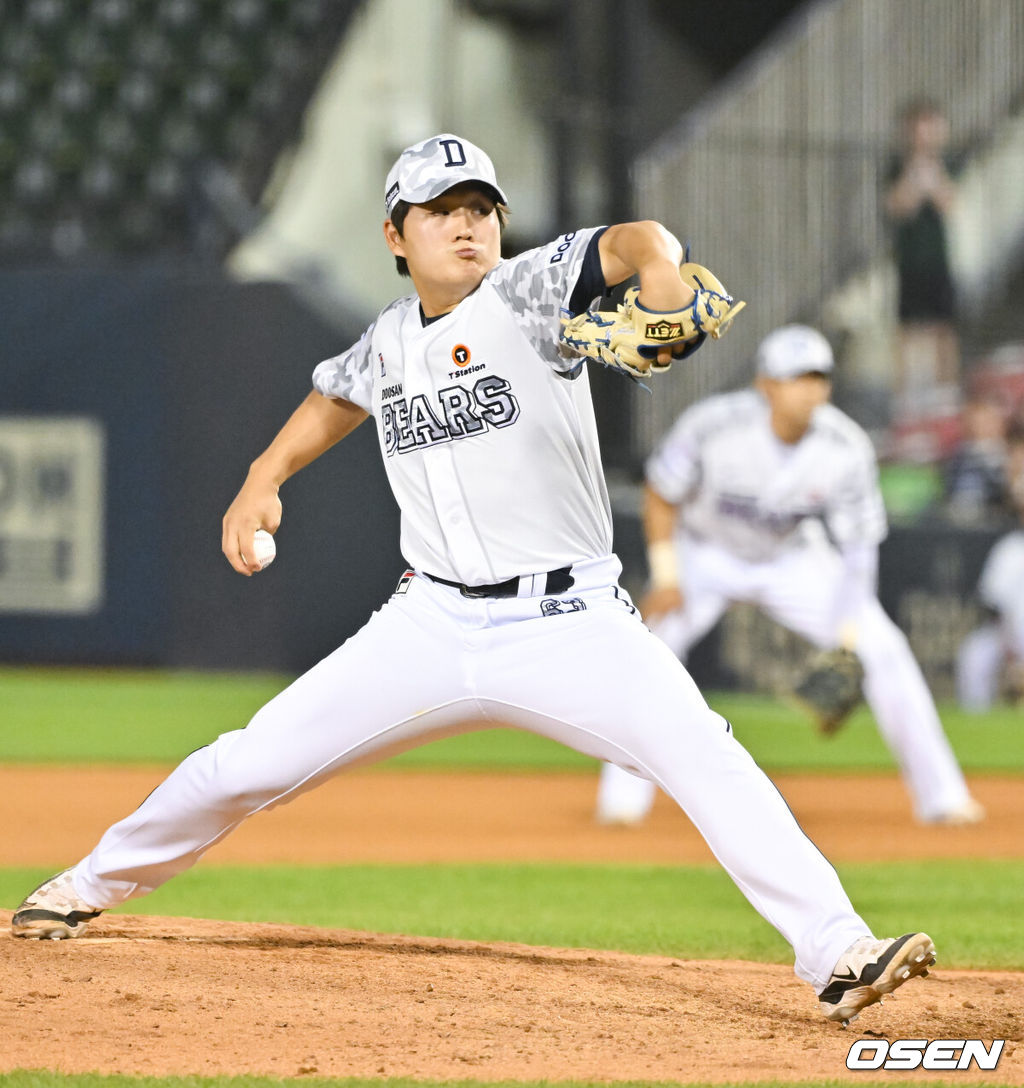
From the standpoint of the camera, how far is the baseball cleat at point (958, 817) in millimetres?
7609

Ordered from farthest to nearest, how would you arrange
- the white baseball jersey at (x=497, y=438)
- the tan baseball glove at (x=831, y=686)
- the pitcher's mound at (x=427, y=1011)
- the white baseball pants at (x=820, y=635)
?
the white baseball pants at (x=820, y=635) < the tan baseball glove at (x=831, y=686) < the white baseball jersey at (x=497, y=438) < the pitcher's mound at (x=427, y=1011)

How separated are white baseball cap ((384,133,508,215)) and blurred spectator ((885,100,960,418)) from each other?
1000 cm

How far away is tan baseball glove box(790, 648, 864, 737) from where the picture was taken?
7.13m

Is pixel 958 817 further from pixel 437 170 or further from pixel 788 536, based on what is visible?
pixel 437 170

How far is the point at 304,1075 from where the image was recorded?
3.24m

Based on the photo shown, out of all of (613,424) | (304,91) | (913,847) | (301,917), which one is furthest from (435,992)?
(304,91)

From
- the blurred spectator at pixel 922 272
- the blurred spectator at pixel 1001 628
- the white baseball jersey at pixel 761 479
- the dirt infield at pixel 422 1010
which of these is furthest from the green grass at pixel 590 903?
the blurred spectator at pixel 922 272

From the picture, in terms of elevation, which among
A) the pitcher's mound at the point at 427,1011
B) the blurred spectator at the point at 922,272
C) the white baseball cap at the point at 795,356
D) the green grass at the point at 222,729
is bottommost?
the pitcher's mound at the point at 427,1011

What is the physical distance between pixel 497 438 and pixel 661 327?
689mm

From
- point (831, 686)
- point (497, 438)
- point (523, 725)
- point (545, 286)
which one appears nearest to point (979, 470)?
point (831, 686)

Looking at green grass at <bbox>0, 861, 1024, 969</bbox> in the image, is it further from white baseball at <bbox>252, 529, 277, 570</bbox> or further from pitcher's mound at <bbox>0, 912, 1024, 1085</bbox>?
white baseball at <bbox>252, 529, 277, 570</bbox>

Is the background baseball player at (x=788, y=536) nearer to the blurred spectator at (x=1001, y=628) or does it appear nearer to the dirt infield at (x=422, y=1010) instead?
the dirt infield at (x=422, y=1010)

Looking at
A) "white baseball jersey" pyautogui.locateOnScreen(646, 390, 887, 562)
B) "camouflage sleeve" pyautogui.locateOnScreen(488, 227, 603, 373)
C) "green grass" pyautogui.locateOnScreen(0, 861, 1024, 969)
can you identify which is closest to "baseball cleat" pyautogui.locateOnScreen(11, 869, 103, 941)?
"green grass" pyautogui.locateOnScreen(0, 861, 1024, 969)

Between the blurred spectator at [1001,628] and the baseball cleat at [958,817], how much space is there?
484cm
